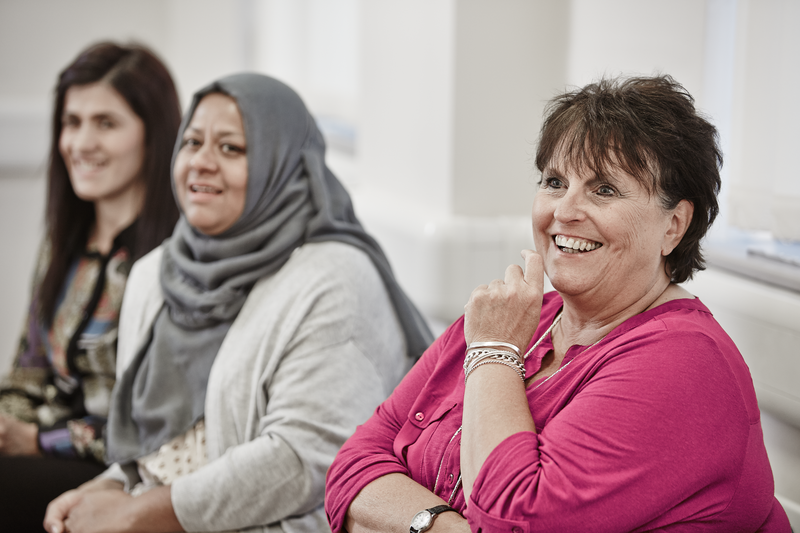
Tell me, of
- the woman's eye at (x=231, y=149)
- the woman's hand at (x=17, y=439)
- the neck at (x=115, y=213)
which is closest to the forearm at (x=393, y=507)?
the woman's eye at (x=231, y=149)

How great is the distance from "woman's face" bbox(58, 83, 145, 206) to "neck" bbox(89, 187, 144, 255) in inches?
0.9

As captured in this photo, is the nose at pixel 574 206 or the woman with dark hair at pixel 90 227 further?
the woman with dark hair at pixel 90 227

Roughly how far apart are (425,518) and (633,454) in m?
0.33

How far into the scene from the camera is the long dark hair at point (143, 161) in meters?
2.26

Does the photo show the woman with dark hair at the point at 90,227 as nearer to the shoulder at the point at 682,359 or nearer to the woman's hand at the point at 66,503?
the woman's hand at the point at 66,503

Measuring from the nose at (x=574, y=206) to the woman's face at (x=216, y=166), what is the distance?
0.89m

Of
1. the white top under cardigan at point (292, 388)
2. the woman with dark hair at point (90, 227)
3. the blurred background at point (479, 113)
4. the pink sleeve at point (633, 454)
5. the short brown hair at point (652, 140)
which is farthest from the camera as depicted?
the woman with dark hair at point (90, 227)

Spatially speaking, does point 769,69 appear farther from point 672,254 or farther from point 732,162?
point 672,254

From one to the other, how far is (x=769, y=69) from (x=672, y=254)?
0.48 m

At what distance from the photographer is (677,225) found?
3.55 ft

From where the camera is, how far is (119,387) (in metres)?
1.82

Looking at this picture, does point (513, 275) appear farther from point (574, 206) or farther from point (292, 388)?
point (292, 388)

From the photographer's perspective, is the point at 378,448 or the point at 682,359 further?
the point at 378,448

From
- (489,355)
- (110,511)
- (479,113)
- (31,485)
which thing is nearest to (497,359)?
(489,355)
